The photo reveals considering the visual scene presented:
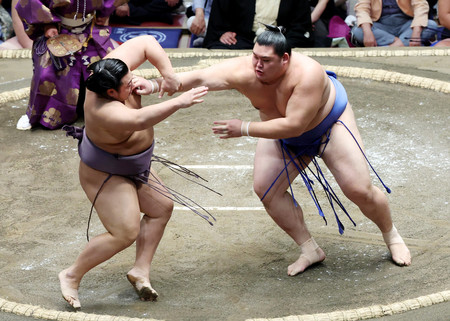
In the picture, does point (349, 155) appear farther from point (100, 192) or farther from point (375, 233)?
point (100, 192)

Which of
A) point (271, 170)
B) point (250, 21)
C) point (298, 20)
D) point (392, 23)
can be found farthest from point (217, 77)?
point (392, 23)

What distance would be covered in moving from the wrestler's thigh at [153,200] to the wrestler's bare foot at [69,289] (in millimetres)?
337

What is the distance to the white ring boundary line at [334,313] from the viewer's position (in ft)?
7.72

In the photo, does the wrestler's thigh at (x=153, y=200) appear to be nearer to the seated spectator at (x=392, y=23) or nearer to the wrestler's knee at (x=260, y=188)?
the wrestler's knee at (x=260, y=188)

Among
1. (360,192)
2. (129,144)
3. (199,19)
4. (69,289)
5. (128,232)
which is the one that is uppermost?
(129,144)

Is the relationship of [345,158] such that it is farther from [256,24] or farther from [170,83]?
[256,24]

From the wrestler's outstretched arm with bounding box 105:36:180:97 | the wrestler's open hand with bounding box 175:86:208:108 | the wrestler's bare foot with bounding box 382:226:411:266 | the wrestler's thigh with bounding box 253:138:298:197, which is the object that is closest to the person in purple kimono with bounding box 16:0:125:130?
the wrestler's outstretched arm with bounding box 105:36:180:97

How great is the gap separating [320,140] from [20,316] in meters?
1.18

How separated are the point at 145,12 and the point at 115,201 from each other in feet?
11.7

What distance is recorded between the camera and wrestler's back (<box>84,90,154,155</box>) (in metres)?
2.44

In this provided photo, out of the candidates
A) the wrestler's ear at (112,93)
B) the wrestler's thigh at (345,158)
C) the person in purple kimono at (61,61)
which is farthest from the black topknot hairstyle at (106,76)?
the person in purple kimono at (61,61)

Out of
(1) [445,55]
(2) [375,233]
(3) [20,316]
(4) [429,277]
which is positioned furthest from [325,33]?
(3) [20,316]

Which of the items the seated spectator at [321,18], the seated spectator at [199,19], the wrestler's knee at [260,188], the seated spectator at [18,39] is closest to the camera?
the wrestler's knee at [260,188]

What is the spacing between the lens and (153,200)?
2680mm
